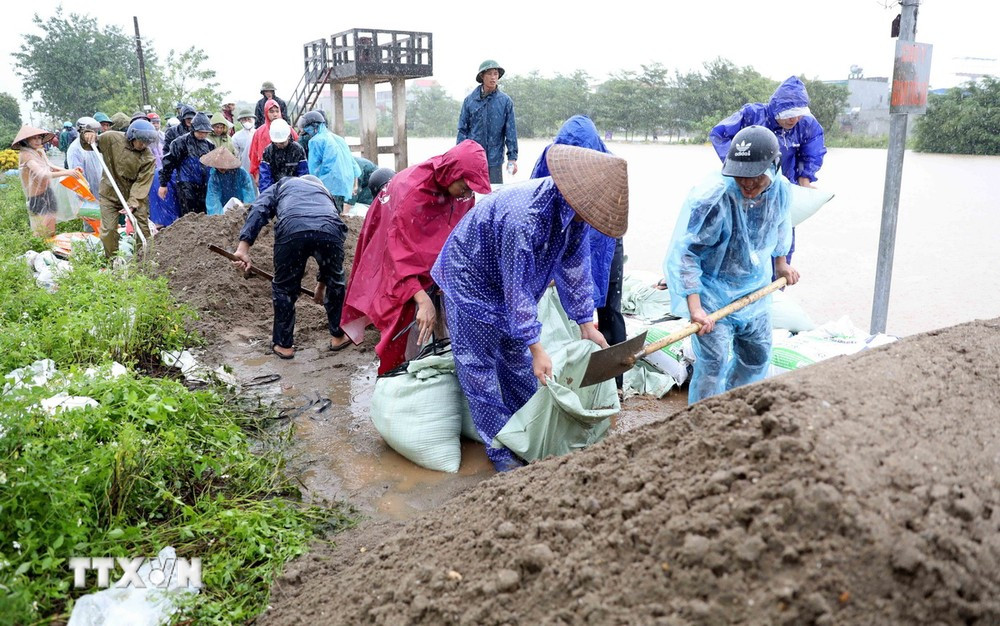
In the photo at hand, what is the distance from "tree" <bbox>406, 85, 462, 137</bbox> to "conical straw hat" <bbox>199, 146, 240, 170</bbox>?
30.6ft

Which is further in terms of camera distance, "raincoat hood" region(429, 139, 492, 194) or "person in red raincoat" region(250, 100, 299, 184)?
"person in red raincoat" region(250, 100, 299, 184)

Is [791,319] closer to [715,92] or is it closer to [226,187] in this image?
[715,92]

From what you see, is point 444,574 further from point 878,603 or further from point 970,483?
point 970,483

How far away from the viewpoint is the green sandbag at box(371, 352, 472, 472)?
129 inches

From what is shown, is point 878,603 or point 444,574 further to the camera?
point 444,574

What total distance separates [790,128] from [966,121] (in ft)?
13.9

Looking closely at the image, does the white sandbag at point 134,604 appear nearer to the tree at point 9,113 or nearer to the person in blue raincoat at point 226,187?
the person in blue raincoat at point 226,187

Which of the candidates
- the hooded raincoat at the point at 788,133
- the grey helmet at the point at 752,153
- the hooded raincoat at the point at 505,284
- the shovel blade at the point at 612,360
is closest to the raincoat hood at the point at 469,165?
the hooded raincoat at the point at 505,284

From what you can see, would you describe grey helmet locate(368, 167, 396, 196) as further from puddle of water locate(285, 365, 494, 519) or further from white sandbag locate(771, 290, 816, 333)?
white sandbag locate(771, 290, 816, 333)

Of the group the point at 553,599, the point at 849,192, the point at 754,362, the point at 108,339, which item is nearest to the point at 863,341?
the point at 754,362

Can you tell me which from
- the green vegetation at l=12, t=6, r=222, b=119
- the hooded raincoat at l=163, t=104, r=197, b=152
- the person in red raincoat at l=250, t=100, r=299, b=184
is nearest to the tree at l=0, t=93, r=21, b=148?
the green vegetation at l=12, t=6, r=222, b=119

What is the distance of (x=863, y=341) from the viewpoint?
14.6 ft

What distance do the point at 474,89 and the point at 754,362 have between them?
14.1ft

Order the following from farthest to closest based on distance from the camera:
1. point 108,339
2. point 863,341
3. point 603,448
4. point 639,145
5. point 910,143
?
point 639,145 → point 910,143 → point 863,341 → point 108,339 → point 603,448
